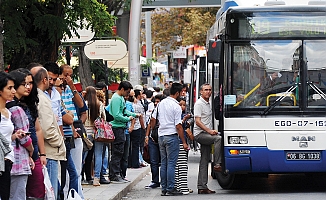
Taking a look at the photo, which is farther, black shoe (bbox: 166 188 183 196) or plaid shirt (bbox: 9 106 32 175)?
black shoe (bbox: 166 188 183 196)

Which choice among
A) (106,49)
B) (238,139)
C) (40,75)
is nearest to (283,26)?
(238,139)

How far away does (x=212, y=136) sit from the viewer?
13.8m

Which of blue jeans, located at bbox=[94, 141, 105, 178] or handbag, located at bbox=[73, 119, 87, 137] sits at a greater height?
handbag, located at bbox=[73, 119, 87, 137]

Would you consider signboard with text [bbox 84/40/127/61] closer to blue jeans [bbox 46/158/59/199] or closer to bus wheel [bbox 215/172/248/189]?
bus wheel [bbox 215/172/248/189]

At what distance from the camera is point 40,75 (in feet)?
30.8

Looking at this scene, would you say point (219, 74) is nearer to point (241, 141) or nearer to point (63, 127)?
point (241, 141)

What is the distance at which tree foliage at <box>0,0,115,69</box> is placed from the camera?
13.9 metres

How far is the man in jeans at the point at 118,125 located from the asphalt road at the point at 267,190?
505mm

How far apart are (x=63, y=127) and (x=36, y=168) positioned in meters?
1.98

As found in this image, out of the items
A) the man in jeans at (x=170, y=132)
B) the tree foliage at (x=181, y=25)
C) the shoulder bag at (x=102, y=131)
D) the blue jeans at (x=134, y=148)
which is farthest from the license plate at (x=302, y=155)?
the tree foliage at (x=181, y=25)

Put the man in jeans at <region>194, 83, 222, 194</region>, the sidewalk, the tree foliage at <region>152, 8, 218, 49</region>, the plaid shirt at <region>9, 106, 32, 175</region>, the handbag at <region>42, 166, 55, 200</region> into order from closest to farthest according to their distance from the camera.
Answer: the plaid shirt at <region>9, 106, 32, 175</region>, the handbag at <region>42, 166, 55, 200</region>, the sidewalk, the man in jeans at <region>194, 83, 222, 194</region>, the tree foliage at <region>152, 8, 218, 49</region>

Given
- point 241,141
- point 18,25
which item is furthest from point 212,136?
point 18,25

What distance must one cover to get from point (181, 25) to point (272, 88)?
3818 cm

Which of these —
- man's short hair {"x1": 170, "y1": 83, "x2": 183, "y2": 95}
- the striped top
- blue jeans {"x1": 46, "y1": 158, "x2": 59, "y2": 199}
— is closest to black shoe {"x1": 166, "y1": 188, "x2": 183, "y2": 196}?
man's short hair {"x1": 170, "y1": 83, "x2": 183, "y2": 95}
